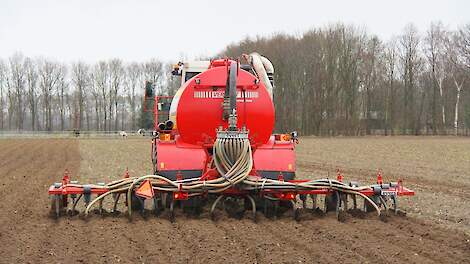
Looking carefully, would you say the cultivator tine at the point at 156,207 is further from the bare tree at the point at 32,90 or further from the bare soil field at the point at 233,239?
the bare tree at the point at 32,90

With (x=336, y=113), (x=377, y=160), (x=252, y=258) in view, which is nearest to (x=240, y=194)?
(x=252, y=258)

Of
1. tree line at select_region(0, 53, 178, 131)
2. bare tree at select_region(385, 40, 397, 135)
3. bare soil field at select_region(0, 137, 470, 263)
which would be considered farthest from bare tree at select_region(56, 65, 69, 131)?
bare soil field at select_region(0, 137, 470, 263)

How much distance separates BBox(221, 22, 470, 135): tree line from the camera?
60.9 m

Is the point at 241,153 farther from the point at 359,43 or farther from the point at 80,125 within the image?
the point at 80,125

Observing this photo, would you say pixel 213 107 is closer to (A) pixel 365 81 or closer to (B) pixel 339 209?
(B) pixel 339 209

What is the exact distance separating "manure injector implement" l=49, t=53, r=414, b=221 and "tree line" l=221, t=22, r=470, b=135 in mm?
49614

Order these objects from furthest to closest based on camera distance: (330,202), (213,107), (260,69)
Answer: (260,69)
(330,202)
(213,107)

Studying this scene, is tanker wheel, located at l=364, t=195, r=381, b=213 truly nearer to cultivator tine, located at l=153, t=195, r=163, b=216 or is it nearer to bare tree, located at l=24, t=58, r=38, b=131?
cultivator tine, located at l=153, t=195, r=163, b=216

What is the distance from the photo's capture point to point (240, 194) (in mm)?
7988

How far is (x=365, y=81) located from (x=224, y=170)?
192ft

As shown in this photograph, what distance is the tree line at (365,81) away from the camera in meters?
60.9

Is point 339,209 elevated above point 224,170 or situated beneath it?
situated beneath

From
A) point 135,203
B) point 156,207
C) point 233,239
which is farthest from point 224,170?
point 135,203

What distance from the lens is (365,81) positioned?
64.2 meters
